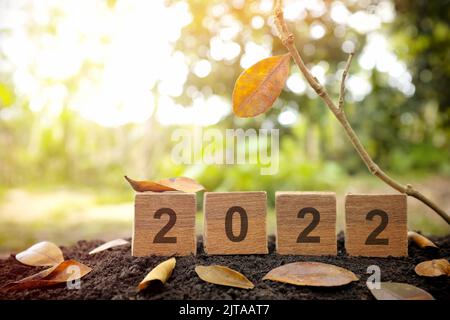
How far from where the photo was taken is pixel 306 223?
926 mm

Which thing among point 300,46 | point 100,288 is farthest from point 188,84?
point 100,288

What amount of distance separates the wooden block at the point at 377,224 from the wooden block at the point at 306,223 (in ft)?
0.15

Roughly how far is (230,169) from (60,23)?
5.35ft

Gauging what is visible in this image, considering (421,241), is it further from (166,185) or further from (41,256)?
(41,256)

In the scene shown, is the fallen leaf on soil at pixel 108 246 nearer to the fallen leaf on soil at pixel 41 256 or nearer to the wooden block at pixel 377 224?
the fallen leaf on soil at pixel 41 256

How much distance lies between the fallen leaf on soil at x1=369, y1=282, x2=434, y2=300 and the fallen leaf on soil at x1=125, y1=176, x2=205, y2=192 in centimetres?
45

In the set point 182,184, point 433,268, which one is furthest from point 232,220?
point 433,268

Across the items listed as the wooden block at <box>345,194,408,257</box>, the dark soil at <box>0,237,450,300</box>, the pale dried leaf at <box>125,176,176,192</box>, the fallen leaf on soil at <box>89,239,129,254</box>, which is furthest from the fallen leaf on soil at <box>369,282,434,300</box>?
the fallen leaf on soil at <box>89,239,129,254</box>

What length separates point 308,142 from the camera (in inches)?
174

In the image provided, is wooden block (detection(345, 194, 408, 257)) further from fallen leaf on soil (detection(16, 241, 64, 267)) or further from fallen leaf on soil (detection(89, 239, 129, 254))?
fallen leaf on soil (detection(16, 241, 64, 267))

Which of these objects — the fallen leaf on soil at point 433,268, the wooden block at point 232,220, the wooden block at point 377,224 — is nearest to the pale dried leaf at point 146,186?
the wooden block at point 232,220

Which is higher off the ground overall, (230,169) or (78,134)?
(78,134)

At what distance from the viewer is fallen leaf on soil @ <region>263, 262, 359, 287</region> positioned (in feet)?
2.39
